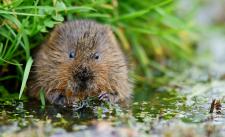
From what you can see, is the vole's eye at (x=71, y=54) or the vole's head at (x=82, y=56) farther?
the vole's eye at (x=71, y=54)

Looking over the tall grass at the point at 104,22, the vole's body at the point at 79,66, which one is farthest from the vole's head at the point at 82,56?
the tall grass at the point at 104,22

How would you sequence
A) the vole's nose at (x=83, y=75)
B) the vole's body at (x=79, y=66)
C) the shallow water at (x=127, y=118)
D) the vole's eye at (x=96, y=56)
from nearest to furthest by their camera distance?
1. the shallow water at (x=127, y=118)
2. the vole's nose at (x=83, y=75)
3. the vole's body at (x=79, y=66)
4. the vole's eye at (x=96, y=56)

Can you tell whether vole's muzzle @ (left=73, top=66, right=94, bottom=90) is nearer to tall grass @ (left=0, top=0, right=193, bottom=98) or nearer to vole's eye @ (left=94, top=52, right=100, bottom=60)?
vole's eye @ (left=94, top=52, right=100, bottom=60)

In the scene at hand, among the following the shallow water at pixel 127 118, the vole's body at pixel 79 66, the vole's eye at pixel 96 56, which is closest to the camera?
the shallow water at pixel 127 118

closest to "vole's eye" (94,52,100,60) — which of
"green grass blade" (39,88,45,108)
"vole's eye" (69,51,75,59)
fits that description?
"vole's eye" (69,51,75,59)

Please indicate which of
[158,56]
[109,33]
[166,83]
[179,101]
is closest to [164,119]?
[179,101]

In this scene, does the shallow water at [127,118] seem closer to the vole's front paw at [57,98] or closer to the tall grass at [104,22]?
the vole's front paw at [57,98]
